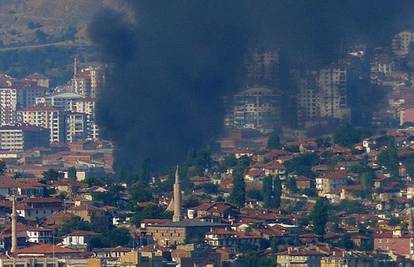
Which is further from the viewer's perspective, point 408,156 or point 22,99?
point 22,99

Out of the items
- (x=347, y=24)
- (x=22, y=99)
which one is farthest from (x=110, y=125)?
(x=22, y=99)

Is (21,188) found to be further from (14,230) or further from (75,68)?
(75,68)

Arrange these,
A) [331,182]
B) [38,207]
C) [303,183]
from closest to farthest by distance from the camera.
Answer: [38,207]
[331,182]
[303,183]

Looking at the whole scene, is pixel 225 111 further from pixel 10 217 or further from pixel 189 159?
pixel 10 217

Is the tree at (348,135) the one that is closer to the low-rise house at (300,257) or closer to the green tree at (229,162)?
the green tree at (229,162)

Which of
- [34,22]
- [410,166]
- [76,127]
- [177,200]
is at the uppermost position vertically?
[34,22]

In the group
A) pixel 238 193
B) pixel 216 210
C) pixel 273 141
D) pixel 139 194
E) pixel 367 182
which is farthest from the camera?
pixel 273 141

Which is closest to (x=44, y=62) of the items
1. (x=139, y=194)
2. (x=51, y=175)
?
(x=51, y=175)

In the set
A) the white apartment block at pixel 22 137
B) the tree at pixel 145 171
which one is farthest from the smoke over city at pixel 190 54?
the white apartment block at pixel 22 137
